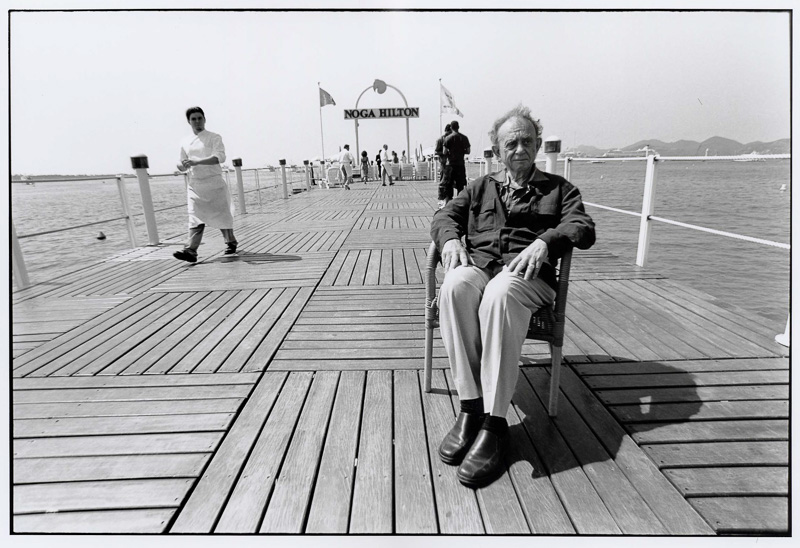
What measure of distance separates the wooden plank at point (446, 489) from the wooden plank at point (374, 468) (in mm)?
129

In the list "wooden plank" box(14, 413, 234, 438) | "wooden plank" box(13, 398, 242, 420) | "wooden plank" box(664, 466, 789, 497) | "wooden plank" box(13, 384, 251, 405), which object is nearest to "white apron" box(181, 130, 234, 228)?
"wooden plank" box(13, 384, 251, 405)

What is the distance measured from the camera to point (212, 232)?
6.02m

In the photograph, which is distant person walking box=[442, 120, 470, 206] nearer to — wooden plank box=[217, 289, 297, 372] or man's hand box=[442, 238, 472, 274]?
wooden plank box=[217, 289, 297, 372]

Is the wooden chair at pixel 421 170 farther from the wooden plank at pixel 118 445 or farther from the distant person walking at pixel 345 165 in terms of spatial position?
the wooden plank at pixel 118 445

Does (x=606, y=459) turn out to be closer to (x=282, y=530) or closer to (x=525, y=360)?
(x=525, y=360)

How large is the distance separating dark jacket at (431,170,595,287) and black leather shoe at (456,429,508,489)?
0.55 metres

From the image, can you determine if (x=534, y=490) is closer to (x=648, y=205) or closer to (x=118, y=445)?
(x=118, y=445)

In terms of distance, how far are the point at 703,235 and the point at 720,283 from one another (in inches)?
146

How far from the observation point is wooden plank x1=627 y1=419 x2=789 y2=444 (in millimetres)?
1469

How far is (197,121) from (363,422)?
11.2 feet

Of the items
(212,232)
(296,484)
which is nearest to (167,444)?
(296,484)

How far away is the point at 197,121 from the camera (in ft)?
13.1

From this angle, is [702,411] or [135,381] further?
[135,381]

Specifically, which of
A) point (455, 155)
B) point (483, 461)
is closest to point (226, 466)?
point (483, 461)
